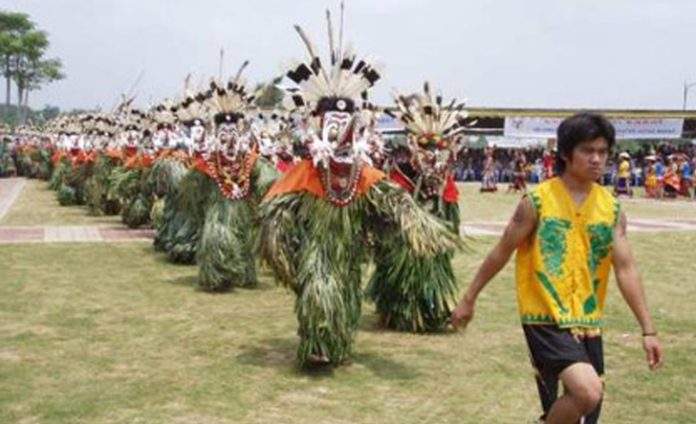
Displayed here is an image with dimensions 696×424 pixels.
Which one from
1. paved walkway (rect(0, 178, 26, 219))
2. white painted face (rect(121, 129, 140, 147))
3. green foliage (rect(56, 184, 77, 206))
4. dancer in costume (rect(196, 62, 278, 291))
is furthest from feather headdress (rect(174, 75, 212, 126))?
green foliage (rect(56, 184, 77, 206))

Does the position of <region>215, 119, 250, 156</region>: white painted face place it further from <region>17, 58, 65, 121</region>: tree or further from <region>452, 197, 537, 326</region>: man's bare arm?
<region>17, 58, 65, 121</region>: tree

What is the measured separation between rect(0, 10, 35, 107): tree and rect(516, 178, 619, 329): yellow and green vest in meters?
57.5

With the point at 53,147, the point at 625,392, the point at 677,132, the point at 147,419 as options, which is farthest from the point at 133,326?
the point at 677,132

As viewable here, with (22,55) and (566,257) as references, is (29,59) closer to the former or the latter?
(22,55)

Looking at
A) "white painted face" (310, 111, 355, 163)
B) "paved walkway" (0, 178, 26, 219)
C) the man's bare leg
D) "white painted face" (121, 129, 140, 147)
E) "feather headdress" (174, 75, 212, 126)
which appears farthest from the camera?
"paved walkway" (0, 178, 26, 219)

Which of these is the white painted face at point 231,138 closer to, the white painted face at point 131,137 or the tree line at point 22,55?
the white painted face at point 131,137

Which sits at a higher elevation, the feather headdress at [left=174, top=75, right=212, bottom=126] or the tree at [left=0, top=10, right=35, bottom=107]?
the tree at [left=0, top=10, right=35, bottom=107]

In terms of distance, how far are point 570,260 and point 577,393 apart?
61 centimetres

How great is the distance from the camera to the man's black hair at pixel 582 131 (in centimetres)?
415

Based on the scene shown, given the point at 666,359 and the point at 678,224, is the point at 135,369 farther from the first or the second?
the point at 678,224

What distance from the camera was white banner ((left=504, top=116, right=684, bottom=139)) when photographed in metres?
34.2

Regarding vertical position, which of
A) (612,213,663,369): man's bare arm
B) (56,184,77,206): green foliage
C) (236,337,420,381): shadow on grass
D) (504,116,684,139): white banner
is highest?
(504,116,684,139): white banner

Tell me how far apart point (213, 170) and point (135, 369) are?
A: 3.93 meters

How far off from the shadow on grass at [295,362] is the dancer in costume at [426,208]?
0.92 metres
